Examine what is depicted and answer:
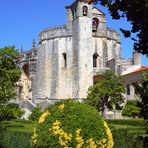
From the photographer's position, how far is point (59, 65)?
66.8 m

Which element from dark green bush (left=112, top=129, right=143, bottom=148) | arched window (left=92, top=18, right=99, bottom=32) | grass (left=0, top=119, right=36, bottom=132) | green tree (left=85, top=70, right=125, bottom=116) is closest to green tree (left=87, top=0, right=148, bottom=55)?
dark green bush (left=112, top=129, right=143, bottom=148)

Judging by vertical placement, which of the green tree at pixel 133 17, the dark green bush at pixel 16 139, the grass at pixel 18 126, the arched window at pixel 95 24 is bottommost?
the dark green bush at pixel 16 139

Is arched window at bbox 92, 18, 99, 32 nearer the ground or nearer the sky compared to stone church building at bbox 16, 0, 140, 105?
nearer the sky

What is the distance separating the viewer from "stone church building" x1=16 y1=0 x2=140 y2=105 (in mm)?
65188

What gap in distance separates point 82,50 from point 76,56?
1.16 m

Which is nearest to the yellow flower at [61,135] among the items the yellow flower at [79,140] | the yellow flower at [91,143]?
the yellow flower at [79,140]

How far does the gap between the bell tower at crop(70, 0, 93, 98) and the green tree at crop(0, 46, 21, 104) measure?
34.2 m

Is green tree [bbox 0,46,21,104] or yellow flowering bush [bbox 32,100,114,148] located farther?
green tree [bbox 0,46,21,104]

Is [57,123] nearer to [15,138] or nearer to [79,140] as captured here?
[79,140]

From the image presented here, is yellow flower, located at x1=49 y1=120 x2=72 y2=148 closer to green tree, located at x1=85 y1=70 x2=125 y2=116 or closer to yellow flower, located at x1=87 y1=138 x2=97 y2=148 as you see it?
yellow flower, located at x1=87 y1=138 x2=97 y2=148

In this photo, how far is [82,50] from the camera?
65250mm

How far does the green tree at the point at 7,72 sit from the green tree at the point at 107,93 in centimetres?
2381

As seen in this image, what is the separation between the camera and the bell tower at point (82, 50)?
64438 millimetres

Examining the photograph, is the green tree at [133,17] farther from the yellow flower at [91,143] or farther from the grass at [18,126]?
the grass at [18,126]
